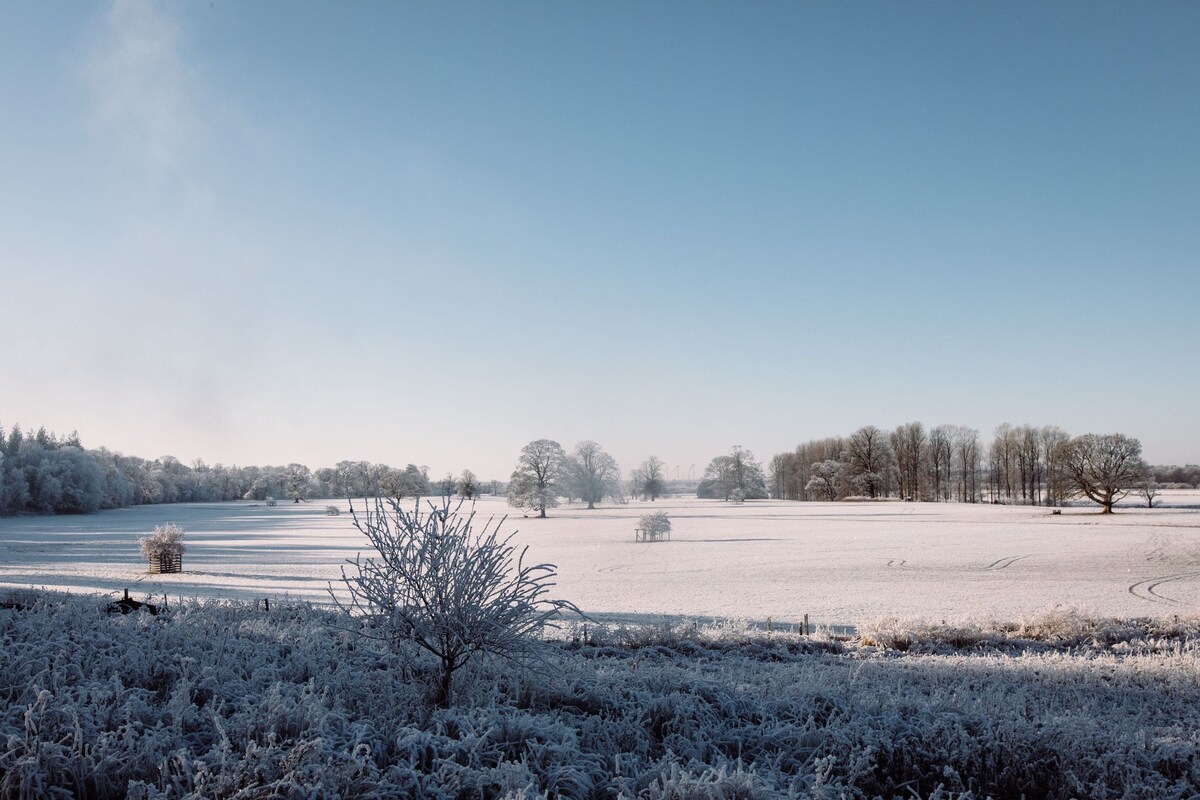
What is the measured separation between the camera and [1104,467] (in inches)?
2507

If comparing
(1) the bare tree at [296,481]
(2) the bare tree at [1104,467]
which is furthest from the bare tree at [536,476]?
(1) the bare tree at [296,481]

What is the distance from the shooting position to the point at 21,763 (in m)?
3.39

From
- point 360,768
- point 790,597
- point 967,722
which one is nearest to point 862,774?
point 967,722

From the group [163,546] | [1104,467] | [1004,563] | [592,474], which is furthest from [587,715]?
[592,474]

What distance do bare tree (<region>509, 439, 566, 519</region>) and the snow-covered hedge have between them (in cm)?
6801

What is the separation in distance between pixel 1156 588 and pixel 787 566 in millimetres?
13335

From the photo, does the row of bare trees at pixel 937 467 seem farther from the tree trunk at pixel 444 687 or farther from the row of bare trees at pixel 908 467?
the tree trunk at pixel 444 687

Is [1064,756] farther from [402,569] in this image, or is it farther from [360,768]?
[402,569]

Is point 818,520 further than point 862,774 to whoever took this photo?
Yes

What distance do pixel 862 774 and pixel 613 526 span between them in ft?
185

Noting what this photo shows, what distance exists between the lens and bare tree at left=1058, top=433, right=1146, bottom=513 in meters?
63.2

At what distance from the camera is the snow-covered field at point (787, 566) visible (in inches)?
829

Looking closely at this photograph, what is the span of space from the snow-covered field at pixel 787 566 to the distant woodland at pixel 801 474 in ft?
92.2

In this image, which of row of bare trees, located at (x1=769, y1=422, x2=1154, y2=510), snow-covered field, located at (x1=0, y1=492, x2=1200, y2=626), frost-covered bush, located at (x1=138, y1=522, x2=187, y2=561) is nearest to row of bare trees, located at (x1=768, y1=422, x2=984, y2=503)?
row of bare trees, located at (x1=769, y1=422, x2=1154, y2=510)
